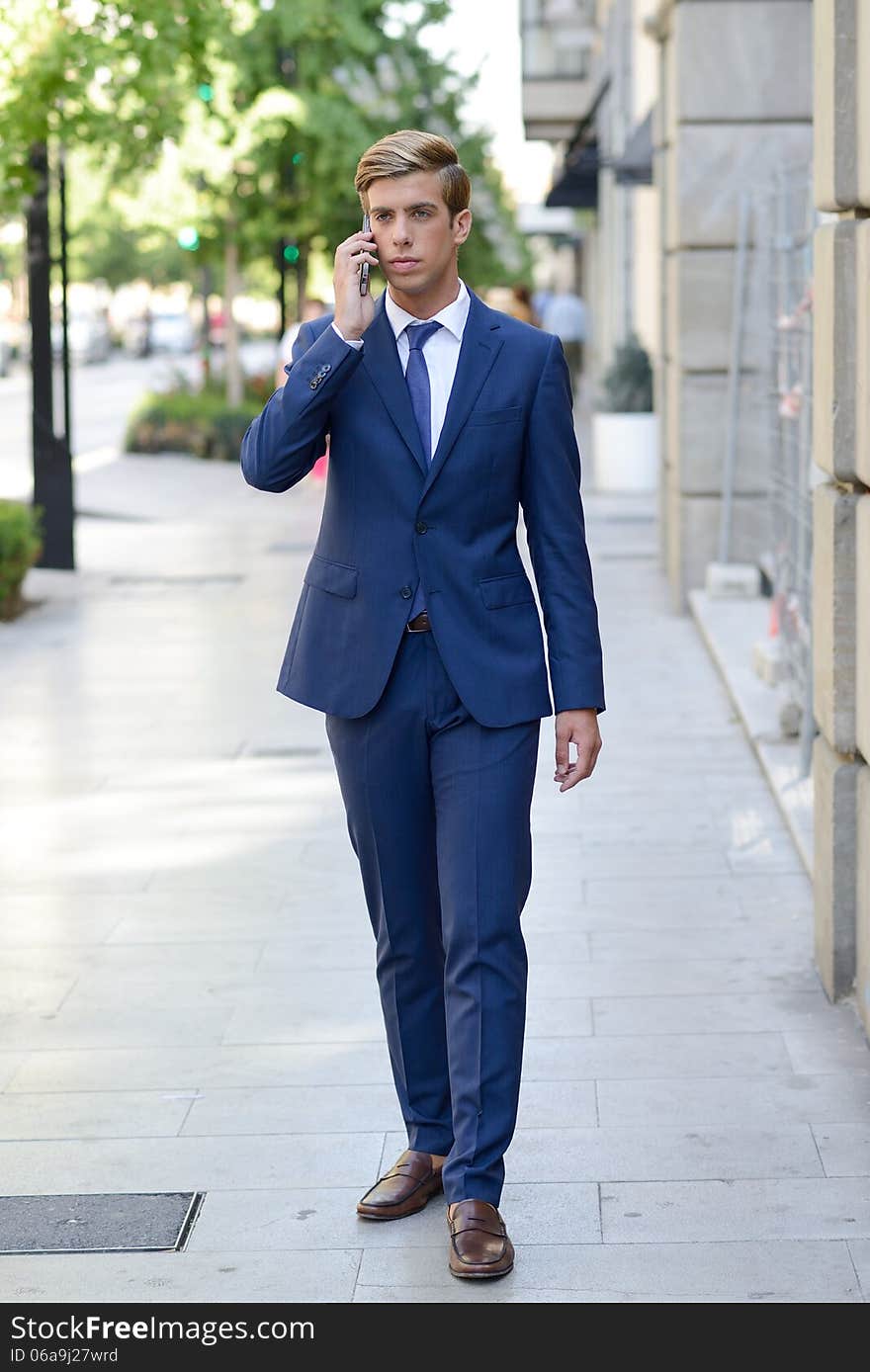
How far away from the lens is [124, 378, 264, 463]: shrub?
2878 centimetres

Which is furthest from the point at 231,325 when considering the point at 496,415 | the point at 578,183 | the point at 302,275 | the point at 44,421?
the point at 496,415

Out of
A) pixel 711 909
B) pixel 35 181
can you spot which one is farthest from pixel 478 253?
pixel 711 909

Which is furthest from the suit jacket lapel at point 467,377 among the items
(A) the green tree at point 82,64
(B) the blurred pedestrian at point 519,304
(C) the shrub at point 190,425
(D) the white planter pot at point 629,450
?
(C) the shrub at point 190,425

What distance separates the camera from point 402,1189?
4.25 metres

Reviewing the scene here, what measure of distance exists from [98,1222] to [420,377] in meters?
1.76

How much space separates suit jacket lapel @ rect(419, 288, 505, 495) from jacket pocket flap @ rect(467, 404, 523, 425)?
1cm

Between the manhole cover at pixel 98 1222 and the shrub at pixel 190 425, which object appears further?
the shrub at pixel 190 425

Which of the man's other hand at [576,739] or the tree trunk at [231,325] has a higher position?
the tree trunk at [231,325]

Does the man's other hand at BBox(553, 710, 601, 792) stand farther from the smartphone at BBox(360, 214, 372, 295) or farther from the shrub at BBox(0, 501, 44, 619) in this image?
the shrub at BBox(0, 501, 44, 619)

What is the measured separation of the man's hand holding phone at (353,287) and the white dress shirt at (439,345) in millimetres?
141

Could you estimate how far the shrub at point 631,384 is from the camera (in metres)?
21.5

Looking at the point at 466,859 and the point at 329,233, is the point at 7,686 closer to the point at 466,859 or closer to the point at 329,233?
the point at 466,859

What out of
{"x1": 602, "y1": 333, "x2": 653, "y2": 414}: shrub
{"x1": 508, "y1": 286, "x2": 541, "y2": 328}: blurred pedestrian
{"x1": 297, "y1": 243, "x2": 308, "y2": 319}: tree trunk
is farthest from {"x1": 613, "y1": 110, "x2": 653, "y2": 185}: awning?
{"x1": 297, "y1": 243, "x2": 308, "y2": 319}: tree trunk

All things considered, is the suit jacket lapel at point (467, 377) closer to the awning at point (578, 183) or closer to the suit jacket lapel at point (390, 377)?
the suit jacket lapel at point (390, 377)
